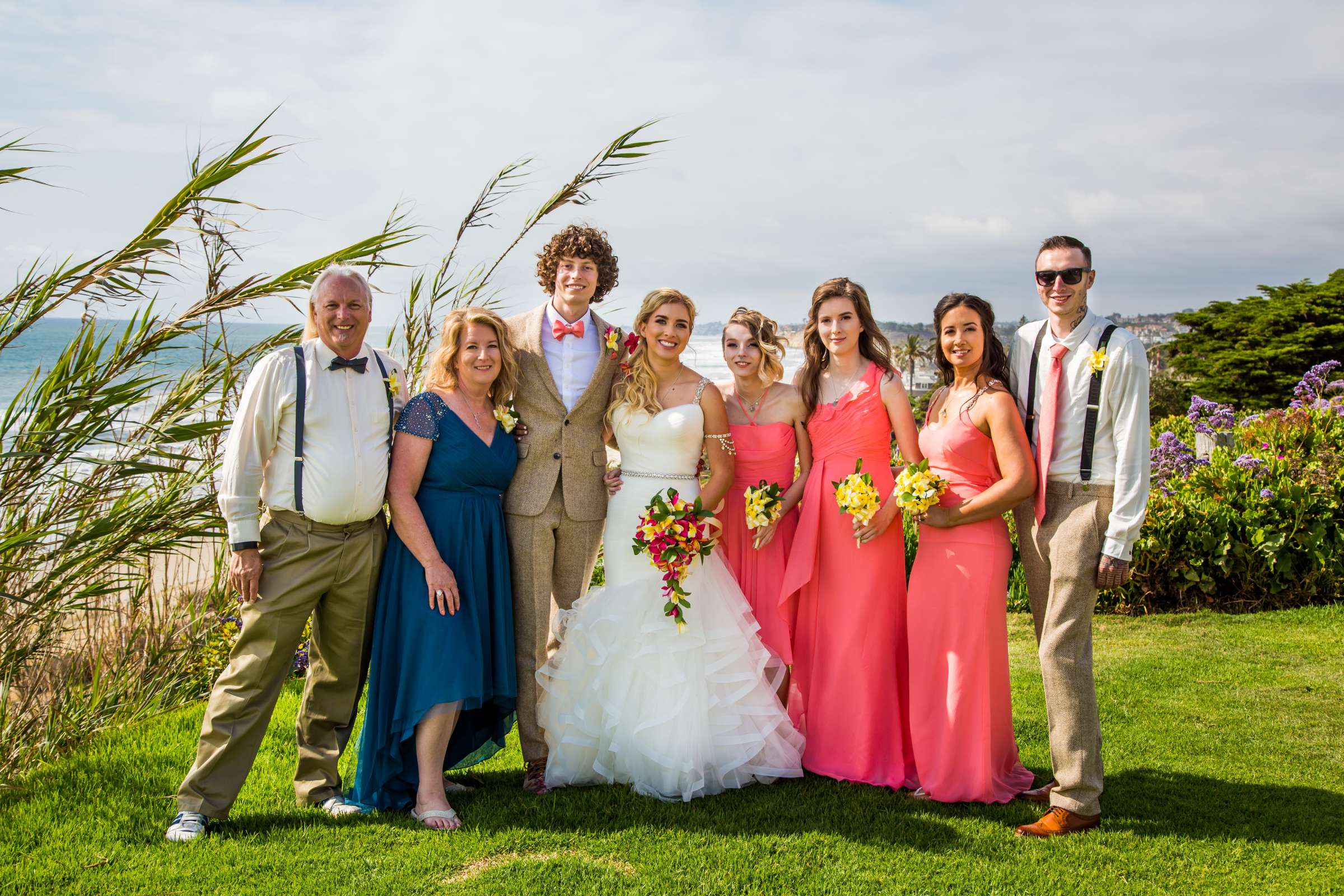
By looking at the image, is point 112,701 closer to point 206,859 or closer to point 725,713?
point 206,859

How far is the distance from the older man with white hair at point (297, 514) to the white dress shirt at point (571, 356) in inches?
35.7

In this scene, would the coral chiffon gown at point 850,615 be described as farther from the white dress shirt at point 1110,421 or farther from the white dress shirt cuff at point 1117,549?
the white dress shirt cuff at point 1117,549

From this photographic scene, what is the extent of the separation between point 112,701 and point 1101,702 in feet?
21.2

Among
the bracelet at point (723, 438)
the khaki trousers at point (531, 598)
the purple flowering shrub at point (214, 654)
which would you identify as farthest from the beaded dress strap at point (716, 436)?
the purple flowering shrub at point (214, 654)

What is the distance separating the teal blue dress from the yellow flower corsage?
48 mm

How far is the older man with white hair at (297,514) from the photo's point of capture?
4.06 m

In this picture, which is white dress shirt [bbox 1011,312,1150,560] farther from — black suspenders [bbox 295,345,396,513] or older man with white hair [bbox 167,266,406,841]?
black suspenders [bbox 295,345,396,513]

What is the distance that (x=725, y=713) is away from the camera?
4621mm

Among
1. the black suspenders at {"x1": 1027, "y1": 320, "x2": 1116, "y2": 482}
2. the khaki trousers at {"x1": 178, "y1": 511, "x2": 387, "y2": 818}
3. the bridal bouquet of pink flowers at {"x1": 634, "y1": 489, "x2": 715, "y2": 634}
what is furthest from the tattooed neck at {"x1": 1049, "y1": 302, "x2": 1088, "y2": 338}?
the khaki trousers at {"x1": 178, "y1": 511, "x2": 387, "y2": 818}

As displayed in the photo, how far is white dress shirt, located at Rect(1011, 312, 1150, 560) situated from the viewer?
408 centimetres

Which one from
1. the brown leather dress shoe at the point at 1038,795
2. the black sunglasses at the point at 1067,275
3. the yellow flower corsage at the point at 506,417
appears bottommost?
the brown leather dress shoe at the point at 1038,795

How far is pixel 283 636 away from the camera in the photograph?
13.6ft

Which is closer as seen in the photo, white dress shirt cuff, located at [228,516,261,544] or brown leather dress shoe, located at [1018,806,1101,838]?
white dress shirt cuff, located at [228,516,261,544]

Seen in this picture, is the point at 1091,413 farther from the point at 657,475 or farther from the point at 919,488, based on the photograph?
the point at 657,475
